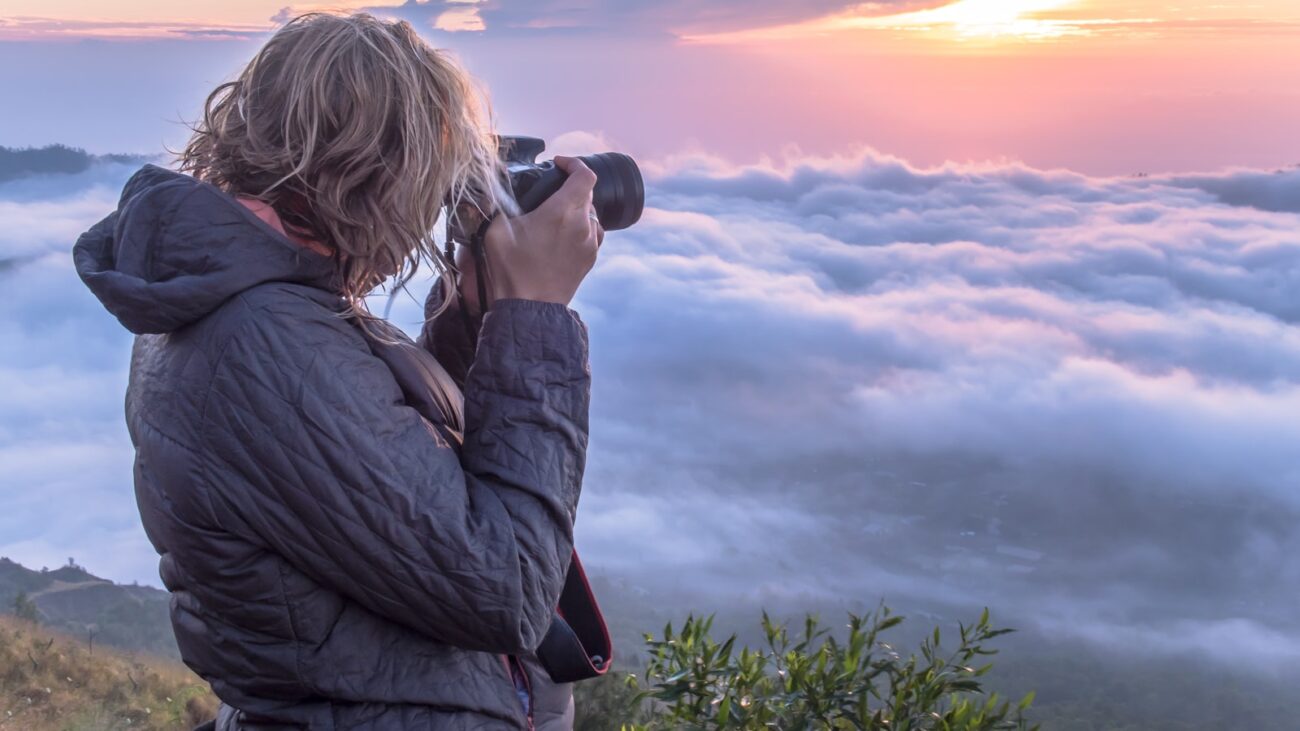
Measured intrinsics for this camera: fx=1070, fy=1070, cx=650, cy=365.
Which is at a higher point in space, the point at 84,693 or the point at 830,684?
the point at 830,684

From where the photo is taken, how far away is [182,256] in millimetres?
912

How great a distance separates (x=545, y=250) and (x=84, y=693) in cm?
368

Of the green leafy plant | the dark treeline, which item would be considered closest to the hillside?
the green leafy plant

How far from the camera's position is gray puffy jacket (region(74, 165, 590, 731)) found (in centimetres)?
89

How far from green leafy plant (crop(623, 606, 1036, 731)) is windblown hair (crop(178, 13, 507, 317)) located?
3.27 ft

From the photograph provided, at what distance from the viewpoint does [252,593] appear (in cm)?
93

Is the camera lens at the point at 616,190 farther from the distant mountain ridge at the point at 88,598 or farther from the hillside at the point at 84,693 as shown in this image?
the distant mountain ridge at the point at 88,598

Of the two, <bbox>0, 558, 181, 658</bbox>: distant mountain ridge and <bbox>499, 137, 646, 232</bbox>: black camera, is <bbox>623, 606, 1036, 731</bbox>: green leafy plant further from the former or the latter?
<bbox>0, 558, 181, 658</bbox>: distant mountain ridge

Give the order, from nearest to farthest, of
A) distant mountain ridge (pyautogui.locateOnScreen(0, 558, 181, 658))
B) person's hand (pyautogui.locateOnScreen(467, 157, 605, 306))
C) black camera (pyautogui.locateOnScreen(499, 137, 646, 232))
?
person's hand (pyautogui.locateOnScreen(467, 157, 605, 306)) < black camera (pyautogui.locateOnScreen(499, 137, 646, 232)) < distant mountain ridge (pyautogui.locateOnScreen(0, 558, 181, 658))

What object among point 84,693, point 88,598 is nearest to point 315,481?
point 84,693

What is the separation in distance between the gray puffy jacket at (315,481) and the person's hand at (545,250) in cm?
5

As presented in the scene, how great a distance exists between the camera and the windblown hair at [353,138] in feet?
3.09

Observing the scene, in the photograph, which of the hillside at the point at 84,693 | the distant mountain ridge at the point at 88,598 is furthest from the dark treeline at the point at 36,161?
the hillside at the point at 84,693

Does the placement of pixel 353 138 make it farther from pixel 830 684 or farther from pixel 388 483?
pixel 830 684
